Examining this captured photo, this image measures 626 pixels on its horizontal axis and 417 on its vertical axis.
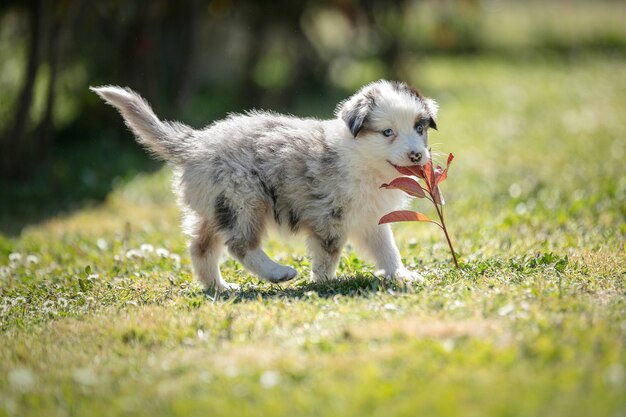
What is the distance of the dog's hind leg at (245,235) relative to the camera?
571 centimetres

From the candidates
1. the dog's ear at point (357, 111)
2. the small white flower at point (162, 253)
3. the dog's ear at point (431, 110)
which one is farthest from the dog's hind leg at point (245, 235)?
the small white flower at point (162, 253)

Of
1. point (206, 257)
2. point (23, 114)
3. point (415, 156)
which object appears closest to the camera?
point (415, 156)

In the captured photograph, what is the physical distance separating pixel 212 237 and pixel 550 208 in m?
3.90

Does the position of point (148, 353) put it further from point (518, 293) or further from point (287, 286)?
point (518, 293)

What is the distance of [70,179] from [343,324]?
7595mm

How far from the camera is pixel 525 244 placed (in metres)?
6.86

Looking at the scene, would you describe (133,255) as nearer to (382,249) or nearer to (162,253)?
(162,253)

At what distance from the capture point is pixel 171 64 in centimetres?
1448

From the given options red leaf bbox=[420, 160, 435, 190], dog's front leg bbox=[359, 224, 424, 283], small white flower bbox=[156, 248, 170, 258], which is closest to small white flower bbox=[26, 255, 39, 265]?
small white flower bbox=[156, 248, 170, 258]

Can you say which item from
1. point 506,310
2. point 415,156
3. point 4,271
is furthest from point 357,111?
point 4,271

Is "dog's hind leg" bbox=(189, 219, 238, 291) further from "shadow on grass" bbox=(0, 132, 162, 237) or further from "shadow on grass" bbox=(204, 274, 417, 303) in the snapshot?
"shadow on grass" bbox=(0, 132, 162, 237)

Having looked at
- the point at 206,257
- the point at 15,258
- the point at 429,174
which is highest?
the point at 429,174

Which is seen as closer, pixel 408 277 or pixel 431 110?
pixel 408 277

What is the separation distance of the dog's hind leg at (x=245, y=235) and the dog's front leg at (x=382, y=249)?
61cm
